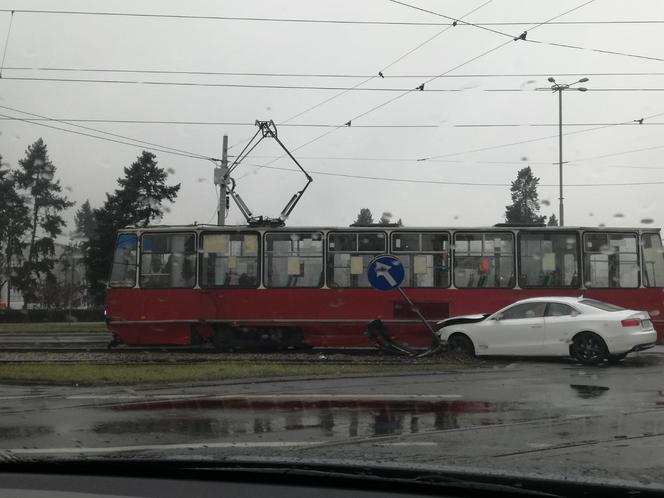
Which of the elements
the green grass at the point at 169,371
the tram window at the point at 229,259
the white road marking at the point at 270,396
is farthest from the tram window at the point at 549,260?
the white road marking at the point at 270,396

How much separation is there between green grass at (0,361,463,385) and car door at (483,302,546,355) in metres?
1.57

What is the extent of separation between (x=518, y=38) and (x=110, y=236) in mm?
25290

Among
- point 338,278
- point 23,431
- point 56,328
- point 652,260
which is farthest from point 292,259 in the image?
point 56,328

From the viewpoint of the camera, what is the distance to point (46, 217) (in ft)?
161

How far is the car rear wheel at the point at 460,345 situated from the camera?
50.9 feet

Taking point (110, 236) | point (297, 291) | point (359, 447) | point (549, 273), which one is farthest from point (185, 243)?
point (110, 236)

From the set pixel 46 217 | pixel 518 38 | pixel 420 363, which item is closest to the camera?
pixel 420 363

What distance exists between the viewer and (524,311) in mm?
15016

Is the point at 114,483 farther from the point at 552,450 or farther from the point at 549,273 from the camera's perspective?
the point at 549,273

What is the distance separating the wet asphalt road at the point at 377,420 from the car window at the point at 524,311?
282 cm

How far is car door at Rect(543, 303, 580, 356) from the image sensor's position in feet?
47.4

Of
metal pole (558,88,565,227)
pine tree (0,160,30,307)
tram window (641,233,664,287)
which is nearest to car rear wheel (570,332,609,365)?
tram window (641,233,664,287)

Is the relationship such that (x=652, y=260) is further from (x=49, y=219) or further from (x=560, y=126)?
(x=49, y=219)

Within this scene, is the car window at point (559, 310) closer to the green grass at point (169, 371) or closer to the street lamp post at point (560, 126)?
the green grass at point (169, 371)
